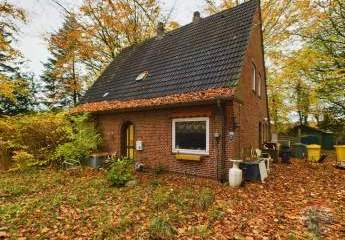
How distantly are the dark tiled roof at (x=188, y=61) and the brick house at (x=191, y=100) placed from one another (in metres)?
0.04

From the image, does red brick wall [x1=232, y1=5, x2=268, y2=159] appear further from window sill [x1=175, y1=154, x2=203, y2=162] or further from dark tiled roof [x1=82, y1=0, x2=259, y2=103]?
window sill [x1=175, y1=154, x2=203, y2=162]

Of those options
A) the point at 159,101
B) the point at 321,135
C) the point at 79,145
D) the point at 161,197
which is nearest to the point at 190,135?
the point at 159,101

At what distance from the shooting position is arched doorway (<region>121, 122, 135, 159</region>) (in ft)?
43.4

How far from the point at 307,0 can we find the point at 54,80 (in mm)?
24430

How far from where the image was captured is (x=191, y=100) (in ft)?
31.4

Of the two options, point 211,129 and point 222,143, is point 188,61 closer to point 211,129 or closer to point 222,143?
point 211,129

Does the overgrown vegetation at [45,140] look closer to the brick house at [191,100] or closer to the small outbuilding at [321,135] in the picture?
the brick house at [191,100]

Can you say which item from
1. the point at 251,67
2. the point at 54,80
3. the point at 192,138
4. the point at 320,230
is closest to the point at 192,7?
the point at 251,67

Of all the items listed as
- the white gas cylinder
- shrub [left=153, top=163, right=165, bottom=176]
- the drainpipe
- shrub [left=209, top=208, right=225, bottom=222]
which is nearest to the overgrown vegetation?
shrub [left=153, top=163, right=165, bottom=176]

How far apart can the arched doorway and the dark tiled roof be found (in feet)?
4.77

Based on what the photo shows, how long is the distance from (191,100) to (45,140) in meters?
8.54

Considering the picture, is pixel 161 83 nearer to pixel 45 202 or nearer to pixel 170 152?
pixel 170 152

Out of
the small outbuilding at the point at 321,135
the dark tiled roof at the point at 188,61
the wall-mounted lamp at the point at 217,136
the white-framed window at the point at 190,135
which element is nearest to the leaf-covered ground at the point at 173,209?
the white-framed window at the point at 190,135

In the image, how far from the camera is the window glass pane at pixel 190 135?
1009 cm
